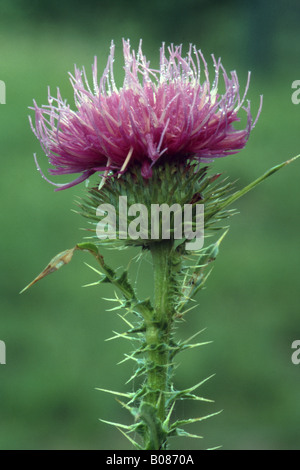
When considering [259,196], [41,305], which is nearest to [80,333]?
[41,305]

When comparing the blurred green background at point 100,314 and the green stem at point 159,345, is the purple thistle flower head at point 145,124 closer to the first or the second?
the green stem at point 159,345

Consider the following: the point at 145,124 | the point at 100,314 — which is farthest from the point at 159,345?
the point at 100,314

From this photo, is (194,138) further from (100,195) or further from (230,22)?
(230,22)

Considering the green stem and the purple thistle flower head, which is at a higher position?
the purple thistle flower head

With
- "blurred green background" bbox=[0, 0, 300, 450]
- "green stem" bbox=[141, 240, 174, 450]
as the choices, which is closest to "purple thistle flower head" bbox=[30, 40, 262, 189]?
"green stem" bbox=[141, 240, 174, 450]

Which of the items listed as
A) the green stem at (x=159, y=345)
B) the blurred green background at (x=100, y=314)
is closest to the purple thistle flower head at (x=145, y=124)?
the green stem at (x=159, y=345)

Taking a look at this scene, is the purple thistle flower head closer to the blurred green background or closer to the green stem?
the green stem
